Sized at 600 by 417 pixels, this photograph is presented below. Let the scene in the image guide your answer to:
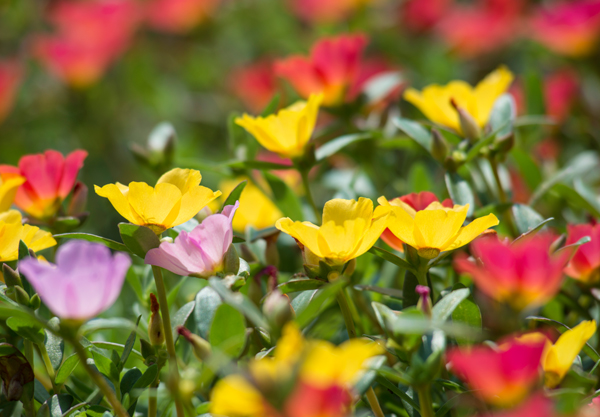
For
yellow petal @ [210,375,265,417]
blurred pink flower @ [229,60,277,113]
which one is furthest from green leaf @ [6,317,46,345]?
blurred pink flower @ [229,60,277,113]

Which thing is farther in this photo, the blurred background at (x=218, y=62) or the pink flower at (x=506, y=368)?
the blurred background at (x=218, y=62)

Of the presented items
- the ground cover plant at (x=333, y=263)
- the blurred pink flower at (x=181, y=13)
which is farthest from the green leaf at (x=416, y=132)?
the blurred pink flower at (x=181, y=13)

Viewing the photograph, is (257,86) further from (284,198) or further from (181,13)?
(284,198)

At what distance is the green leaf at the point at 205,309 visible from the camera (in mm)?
691

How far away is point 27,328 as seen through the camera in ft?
2.07

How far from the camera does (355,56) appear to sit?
1.10 metres

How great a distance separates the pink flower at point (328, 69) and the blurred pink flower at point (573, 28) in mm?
816

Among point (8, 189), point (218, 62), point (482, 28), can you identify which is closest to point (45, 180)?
point (8, 189)

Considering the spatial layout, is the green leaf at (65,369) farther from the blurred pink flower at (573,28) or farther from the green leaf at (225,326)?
the blurred pink flower at (573,28)

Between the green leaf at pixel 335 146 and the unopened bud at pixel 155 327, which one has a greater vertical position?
the green leaf at pixel 335 146

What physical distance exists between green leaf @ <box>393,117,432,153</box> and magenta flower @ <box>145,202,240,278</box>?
1.18 feet

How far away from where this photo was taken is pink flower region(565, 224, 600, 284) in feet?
2.34

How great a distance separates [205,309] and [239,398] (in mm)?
266

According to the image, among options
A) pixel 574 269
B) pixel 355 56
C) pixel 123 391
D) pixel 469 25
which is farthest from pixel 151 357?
pixel 469 25
